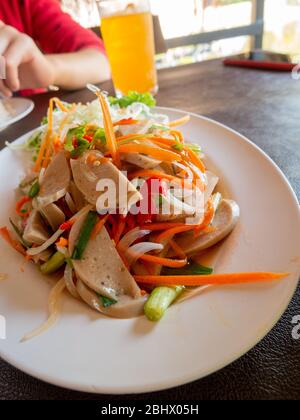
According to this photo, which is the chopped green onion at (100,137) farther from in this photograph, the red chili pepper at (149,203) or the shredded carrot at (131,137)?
the red chili pepper at (149,203)

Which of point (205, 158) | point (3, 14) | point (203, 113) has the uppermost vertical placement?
point (3, 14)

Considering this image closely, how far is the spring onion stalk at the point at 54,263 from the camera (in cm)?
75

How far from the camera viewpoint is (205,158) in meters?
1.06

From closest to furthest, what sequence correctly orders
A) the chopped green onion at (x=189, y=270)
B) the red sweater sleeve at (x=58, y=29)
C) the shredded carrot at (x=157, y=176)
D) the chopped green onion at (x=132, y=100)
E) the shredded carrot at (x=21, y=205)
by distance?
the chopped green onion at (x=189, y=270) < the shredded carrot at (x=157, y=176) < the shredded carrot at (x=21, y=205) < the chopped green onion at (x=132, y=100) < the red sweater sleeve at (x=58, y=29)

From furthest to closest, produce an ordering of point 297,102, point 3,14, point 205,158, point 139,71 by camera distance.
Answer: point 3,14 < point 139,71 < point 297,102 < point 205,158

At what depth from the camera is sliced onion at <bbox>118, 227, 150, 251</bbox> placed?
74 cm

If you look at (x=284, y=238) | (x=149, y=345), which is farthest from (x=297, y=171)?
(x=149, y=345)

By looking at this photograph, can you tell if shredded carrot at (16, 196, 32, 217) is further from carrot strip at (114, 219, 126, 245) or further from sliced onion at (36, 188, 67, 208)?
carrot strip at (114, 219, 126, 245)

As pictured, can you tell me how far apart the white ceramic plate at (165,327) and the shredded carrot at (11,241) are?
33mm

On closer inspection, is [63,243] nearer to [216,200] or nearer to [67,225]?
[67,225]

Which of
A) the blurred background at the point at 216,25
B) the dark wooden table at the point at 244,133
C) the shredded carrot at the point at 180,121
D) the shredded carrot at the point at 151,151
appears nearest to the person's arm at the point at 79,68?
the dark wooden table at the point at 244,133

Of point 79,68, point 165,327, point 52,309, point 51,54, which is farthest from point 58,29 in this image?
point 165,327
